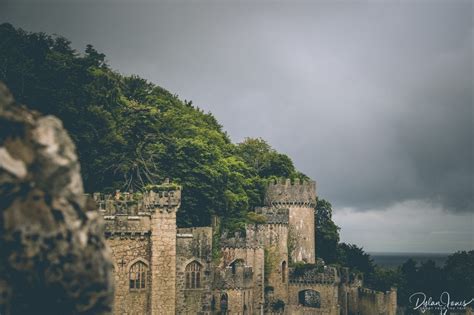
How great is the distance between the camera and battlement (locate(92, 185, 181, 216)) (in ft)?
157

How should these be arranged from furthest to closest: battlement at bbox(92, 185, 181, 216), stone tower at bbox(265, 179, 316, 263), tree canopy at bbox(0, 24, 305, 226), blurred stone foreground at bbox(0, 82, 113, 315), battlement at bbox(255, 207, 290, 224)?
stone tower at bbox(265, 179, 316, 263) < battlement at bbox(255, 207, 290, 224) < tree canopy at bbox(0, 24, 305, 226) < battlement at bbox(92, 185, 181, 216) < blurred stone foreground at bbox(0, 82, 113, 315)

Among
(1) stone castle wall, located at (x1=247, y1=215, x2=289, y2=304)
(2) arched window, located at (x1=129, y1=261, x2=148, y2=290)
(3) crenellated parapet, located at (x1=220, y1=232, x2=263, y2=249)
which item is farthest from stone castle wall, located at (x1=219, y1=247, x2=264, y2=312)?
(2) arched window, located at (x1=129, y1=261, x2=148, y2=290)

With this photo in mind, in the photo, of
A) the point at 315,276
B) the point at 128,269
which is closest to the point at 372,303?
the point at 315,276

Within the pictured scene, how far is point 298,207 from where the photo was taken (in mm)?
74000

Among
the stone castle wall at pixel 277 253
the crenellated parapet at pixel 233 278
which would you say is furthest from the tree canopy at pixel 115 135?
the crenellated parapet at pixel 233 278

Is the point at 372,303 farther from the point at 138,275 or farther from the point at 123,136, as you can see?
the point at 138,275

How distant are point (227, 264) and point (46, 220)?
52824 millimetres

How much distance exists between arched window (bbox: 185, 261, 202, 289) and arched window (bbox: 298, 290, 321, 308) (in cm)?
1919

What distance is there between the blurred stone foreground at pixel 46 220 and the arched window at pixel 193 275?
1621 inches

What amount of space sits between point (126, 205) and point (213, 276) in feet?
29.5

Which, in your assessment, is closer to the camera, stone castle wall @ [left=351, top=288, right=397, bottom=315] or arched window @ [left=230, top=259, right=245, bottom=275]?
arched window @ [left=230, top=259, right=245, bottom=275]

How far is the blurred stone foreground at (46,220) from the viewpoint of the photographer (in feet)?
29.6

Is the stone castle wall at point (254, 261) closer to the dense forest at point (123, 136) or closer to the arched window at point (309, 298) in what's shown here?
the dense forest at point (123, 136)
